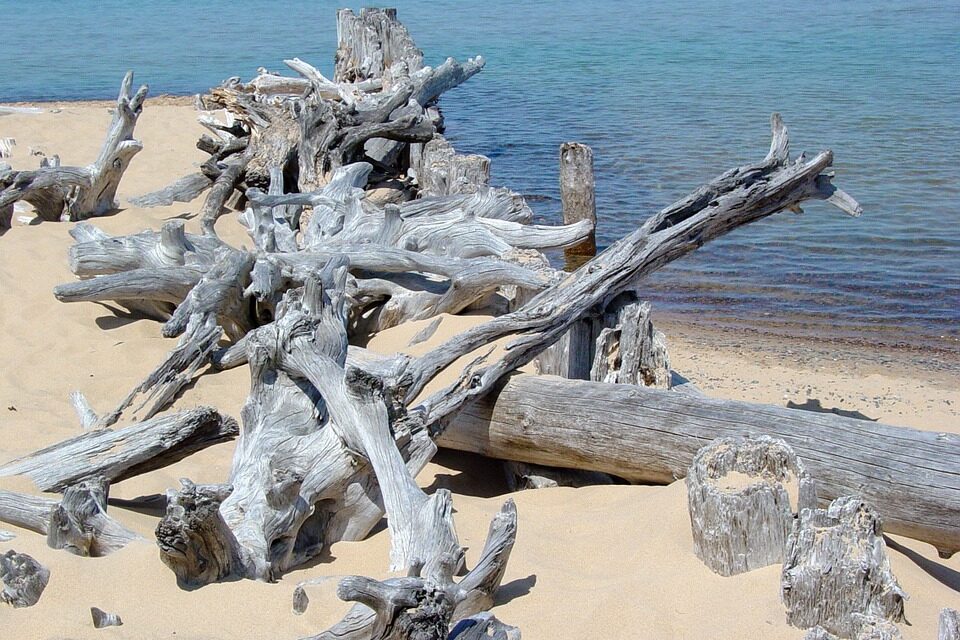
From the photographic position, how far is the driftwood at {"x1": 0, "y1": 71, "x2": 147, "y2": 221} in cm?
872

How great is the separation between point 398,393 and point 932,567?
2.27 metres

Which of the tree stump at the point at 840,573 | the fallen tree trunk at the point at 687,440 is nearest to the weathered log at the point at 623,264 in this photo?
the fallen tree trunk at the point at 687,440

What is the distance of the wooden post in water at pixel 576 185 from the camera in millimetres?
9555

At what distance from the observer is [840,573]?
2977 millimetres

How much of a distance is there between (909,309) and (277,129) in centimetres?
624

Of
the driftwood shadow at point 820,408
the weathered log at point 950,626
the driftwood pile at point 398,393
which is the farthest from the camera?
the driftwood shadow at point 820,408

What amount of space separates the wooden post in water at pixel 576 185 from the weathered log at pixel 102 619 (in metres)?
7.06

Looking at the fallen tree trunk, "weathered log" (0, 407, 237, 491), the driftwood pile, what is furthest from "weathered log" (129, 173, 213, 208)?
the fallen tree trunk

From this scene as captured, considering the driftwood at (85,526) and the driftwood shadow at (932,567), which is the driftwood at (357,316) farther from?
the driftwood shadow at (932,567)

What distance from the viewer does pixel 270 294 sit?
6062 mm

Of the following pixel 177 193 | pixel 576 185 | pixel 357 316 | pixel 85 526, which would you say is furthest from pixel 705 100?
pixel 85 526

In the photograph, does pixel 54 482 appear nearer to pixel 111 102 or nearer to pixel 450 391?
pixel 450 391

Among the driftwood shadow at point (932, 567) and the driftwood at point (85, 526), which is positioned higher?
the driftwood at point (85, 526)

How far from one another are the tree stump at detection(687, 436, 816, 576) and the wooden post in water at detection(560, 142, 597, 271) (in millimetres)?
6135
